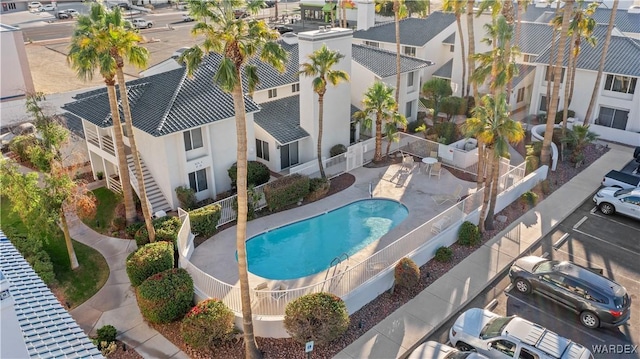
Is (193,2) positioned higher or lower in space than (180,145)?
higher

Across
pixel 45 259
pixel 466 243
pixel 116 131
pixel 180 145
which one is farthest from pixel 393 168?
pixel 45 259

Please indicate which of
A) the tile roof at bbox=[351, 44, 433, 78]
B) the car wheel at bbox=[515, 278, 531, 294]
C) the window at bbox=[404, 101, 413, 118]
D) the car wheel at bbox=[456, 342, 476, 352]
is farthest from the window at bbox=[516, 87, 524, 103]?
the car wheel at bbox=[456, 342, 476, 352]

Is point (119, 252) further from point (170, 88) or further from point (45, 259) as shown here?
point (170, 88)

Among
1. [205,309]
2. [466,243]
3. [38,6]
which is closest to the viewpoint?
[205,309]

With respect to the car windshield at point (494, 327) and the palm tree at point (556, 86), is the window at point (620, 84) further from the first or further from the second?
the car windshield at point (494, 327)

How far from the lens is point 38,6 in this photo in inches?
3802

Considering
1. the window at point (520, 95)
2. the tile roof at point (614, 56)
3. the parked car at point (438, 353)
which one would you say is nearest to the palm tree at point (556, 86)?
the tile roof at point (614, 56)

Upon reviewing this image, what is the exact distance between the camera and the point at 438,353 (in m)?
15.1

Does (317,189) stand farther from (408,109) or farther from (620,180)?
(620,180)

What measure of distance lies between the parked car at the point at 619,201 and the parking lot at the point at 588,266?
44 centimetres

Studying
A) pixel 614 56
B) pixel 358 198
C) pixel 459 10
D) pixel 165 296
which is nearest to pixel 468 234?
pixel 358 198

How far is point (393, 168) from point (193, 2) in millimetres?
20172

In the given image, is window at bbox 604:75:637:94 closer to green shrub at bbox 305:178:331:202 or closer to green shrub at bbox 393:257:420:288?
green shrub at bbox 305:178:331:202

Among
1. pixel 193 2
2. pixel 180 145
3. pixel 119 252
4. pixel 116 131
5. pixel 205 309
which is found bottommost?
pixel 119 252
